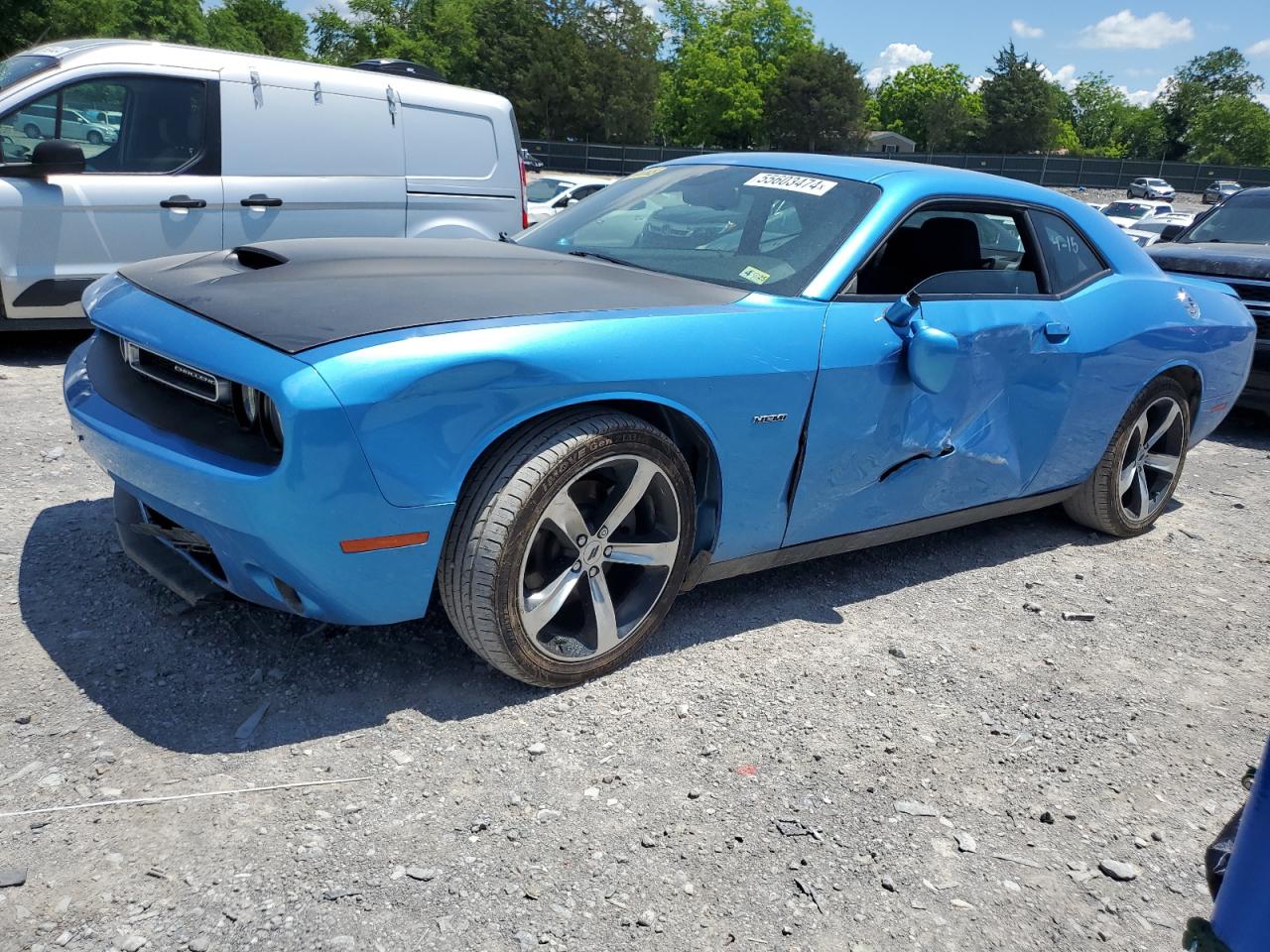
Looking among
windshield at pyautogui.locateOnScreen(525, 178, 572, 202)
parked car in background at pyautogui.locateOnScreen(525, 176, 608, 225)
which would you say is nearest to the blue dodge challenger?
parked car in background at pyautogui.locateOnScreen(525, 176, 608, 225)

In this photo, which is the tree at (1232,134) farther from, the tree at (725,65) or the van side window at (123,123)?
the van side window at (123,123)

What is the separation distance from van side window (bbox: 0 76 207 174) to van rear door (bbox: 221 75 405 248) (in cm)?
21

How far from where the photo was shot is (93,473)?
4.12 metres

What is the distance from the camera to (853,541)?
11.4ft

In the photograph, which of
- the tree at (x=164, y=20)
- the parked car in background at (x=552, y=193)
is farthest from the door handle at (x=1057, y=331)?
the tree at (x=164, y=20)

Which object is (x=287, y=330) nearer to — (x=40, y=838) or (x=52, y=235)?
(x=40, y=838)

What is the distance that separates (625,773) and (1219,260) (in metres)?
6.74

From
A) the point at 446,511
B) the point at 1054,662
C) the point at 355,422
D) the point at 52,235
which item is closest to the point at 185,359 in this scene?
the point at 355,422

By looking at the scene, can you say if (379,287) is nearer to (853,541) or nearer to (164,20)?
(853,541)

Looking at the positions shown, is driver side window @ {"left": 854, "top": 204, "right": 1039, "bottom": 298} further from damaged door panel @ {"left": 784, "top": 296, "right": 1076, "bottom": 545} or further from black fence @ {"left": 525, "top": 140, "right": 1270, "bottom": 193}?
black fence @ {"left": 525, "top": 140, "right": 1270, "bottom": 193}

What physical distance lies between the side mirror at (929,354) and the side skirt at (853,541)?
1.88 ft

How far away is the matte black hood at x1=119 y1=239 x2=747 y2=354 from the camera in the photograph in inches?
98.0

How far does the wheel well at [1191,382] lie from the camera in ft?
15.0

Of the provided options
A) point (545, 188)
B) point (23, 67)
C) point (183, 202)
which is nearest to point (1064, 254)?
point (183, 202)
